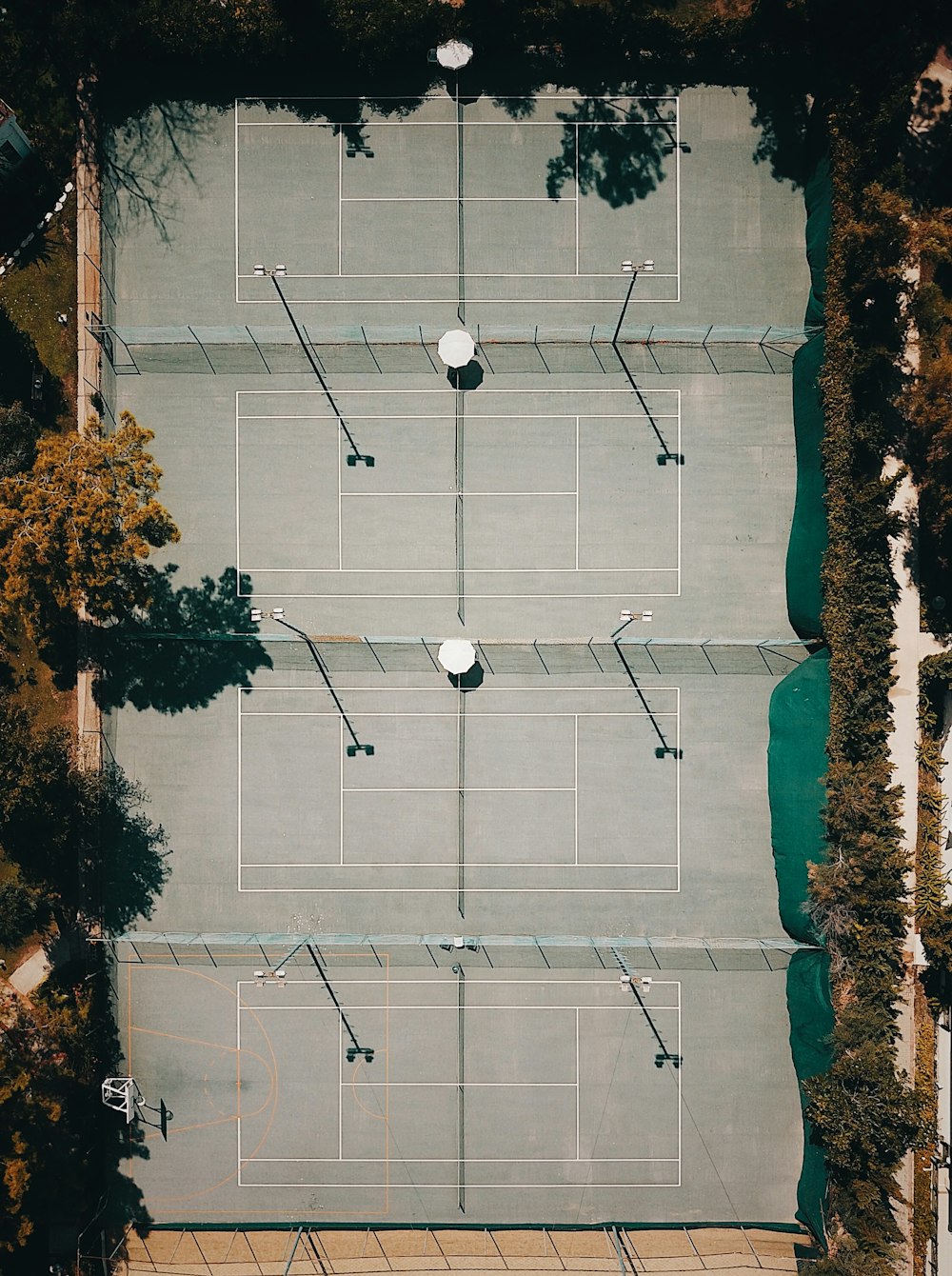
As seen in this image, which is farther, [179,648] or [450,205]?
[179,648]

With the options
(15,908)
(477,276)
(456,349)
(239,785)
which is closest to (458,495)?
(456,349)

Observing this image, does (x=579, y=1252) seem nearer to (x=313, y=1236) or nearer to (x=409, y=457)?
(x=313, y=1236)

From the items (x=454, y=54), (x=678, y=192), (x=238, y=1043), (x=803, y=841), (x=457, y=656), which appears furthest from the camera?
(x=238, y=1043)

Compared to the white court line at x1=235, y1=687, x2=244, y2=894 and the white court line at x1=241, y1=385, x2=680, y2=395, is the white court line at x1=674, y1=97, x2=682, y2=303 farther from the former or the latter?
the white court line at x1=235, y1=687, x2=244, y2=894

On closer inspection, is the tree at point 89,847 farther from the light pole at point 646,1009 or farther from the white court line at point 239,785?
the light pole at point 646,1009

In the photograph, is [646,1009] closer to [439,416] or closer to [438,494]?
[438,494]

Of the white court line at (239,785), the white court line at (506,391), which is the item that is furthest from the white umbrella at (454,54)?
the white court line at (239,785)

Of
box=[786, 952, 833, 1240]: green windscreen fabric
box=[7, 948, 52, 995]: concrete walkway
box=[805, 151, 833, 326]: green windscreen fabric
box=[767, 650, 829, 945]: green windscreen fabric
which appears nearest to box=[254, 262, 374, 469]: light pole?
box=[805, 151, 833, 326]: green windscreen fabric
